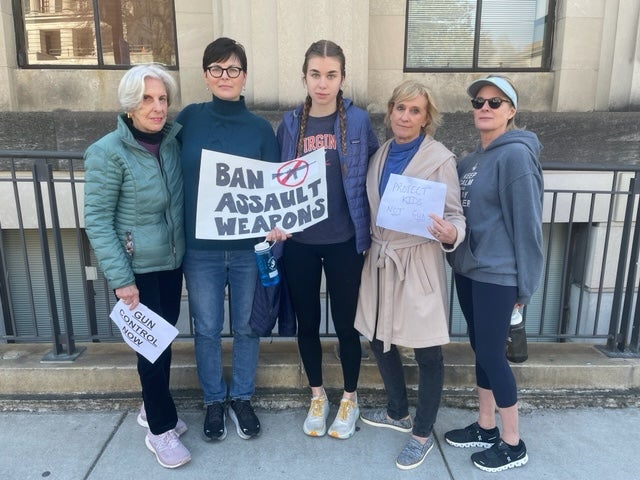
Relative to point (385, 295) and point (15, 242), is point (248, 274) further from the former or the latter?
point (15, 242)

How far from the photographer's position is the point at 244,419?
2.82m

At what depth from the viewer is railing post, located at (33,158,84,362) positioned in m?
3.07

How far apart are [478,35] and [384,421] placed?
4.62 m

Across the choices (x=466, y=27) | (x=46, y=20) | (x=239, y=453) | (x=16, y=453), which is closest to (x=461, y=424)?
(x=239, y=453)

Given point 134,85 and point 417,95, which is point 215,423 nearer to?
point 134,85

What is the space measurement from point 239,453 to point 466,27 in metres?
5.18

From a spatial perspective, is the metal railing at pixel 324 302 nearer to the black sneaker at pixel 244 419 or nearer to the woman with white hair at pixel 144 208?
the black sneaker at pixel 244 419

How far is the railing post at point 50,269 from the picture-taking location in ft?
10.1

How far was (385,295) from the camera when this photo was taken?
2479 millimetres

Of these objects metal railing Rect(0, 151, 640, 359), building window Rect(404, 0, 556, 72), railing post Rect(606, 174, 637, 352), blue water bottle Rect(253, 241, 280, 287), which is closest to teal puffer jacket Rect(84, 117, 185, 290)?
blue water bottle Rect(253, 241, 280, 287)

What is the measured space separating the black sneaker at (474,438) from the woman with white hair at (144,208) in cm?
156

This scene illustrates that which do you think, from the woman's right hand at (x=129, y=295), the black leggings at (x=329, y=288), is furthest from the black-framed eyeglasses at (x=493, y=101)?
the woman's right hand at (x=129, y=295)

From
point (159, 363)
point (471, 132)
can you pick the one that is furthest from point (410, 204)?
point (471, 132)

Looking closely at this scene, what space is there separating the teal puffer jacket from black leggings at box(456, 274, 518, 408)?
5.27 ft
